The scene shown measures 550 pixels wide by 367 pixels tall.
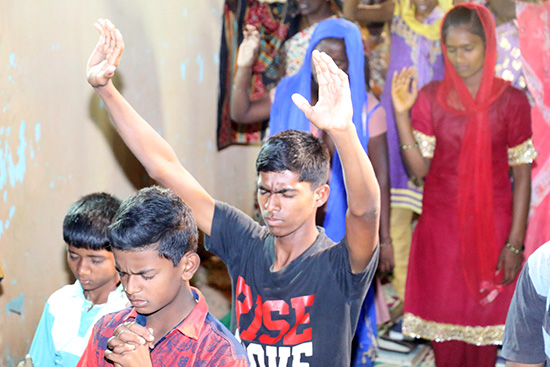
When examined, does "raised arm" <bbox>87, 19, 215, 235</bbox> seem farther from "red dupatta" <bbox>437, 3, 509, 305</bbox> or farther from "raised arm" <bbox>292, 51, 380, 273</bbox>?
"red dupatta" <bbox>437, 3, 509, 305</bbox>

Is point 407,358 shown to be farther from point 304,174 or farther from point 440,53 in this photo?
point 304,174

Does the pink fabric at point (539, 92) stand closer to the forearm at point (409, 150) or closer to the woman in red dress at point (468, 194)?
the woman in red dress at point (468, 194)

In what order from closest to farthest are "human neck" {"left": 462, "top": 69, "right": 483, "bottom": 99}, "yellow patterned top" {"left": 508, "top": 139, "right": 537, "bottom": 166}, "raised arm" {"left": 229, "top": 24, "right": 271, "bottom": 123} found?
"yellow patterned top" {"left": 508, "top": 139, "right": 537, "bottom": 166} < "human neck" {"left": 462, "top": 69, "right": 483, "bottom": 99} < "raised arm" {"left": 229, "top": 24, "right": 271, "bottom": 123}

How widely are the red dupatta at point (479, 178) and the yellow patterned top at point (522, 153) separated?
10 centimetres

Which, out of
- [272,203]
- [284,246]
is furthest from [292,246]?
[272,203]

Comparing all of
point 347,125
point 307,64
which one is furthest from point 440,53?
point 347,125

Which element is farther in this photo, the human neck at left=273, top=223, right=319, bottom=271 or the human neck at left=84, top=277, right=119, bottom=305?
the human neck at left=84, top=277, right=119, bottom=305

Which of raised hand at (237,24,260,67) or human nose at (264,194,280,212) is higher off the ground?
raised hand at (237,24,260,67)

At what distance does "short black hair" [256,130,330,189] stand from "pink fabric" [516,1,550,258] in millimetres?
1558

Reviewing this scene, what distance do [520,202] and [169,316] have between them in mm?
2073

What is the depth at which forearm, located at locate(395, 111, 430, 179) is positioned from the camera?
3252 mm

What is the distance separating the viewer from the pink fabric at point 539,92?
3061 mm

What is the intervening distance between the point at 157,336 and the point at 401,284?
8.29ft

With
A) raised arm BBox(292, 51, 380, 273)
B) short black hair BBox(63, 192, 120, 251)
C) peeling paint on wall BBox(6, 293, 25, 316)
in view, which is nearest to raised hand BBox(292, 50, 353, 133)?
raised arm BBox(292, 51, 380, 273)
